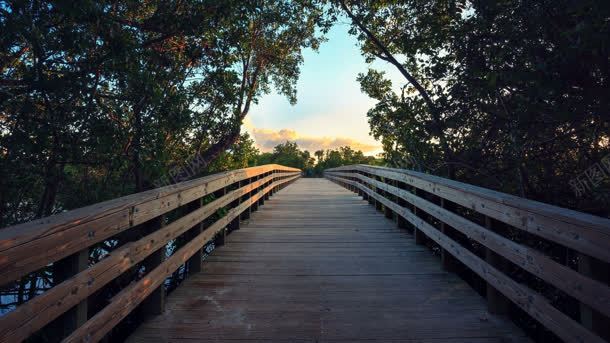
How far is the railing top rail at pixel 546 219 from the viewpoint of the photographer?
1956 mm

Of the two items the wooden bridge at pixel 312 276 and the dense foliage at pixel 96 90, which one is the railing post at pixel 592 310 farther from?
the dense foliage at pixel 96 90

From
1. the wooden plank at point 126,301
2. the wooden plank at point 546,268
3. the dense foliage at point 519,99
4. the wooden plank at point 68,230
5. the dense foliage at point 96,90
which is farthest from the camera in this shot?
the dense foliage at point 96,90

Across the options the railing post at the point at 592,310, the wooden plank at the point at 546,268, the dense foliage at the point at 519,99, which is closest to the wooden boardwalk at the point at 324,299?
the wooden plank at the point at 546,268

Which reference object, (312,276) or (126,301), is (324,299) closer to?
(312,276)

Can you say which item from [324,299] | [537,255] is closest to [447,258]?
[324,299]

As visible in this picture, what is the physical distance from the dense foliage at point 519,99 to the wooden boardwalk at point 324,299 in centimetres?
175

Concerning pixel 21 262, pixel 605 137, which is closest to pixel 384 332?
pixel 21 262

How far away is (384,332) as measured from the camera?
2.87 meters

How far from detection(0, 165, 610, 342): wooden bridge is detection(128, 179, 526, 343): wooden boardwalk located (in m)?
0.02

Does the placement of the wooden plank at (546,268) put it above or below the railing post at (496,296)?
above

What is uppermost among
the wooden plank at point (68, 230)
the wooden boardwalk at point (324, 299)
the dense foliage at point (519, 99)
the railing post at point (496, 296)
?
the dense foliage at point (519, 99)

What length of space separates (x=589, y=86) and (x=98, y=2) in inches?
218

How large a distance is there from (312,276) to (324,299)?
2.15 ft

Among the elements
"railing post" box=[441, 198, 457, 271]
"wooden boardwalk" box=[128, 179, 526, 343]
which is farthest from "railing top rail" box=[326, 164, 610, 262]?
"wooden boardwalk" box=[128, 179, 526, 343]
